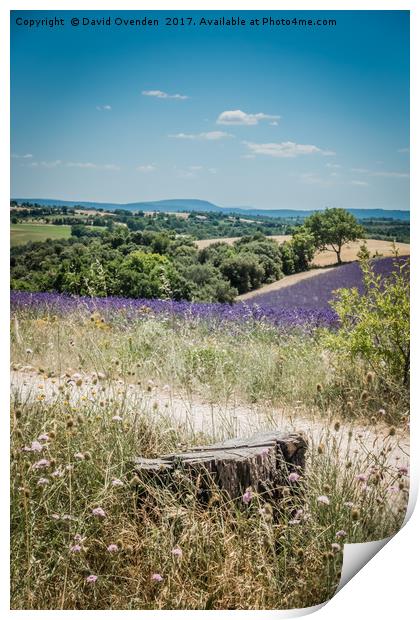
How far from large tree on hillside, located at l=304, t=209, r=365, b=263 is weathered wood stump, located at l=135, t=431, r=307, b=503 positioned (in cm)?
129

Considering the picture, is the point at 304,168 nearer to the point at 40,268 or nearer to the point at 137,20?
the point at 137,20

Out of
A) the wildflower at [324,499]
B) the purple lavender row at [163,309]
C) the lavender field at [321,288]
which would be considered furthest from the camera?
the lavender field at [321,288]

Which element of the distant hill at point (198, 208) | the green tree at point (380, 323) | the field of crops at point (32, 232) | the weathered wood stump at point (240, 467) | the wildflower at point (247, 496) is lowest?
the wildflower at point (247, 496)

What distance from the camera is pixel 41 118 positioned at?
3.85 m

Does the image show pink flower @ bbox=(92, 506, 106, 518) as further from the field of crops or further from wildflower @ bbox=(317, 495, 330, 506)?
the field of crops

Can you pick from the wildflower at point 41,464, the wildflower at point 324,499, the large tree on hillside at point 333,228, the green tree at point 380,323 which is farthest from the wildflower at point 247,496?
the large tree on hillside at point 333,228

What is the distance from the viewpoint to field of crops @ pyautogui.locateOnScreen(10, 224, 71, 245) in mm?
3990

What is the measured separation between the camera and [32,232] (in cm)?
405

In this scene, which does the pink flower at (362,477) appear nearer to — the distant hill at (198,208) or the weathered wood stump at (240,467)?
the weathered wood stump at (240,467)

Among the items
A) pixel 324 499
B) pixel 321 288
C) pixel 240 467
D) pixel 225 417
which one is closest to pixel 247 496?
pixel 240 467

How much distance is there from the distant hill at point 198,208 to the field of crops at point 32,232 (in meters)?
0.14

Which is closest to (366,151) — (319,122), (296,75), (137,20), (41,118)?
(319,122)

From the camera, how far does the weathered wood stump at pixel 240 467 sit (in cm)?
345

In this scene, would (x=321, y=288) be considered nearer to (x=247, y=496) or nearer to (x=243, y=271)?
(x=243, y=271)
